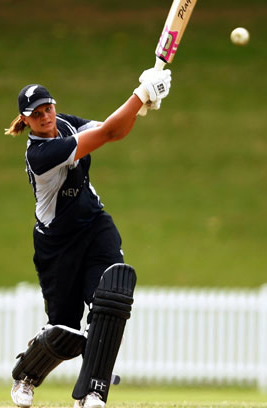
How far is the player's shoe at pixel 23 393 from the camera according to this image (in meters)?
5.56

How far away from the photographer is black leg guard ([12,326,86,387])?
17.4 ft

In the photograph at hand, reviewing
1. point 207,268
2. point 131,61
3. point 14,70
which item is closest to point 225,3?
point 131,61

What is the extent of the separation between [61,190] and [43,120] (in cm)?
38

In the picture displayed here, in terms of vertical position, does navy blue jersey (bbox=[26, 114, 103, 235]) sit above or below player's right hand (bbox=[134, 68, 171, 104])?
below

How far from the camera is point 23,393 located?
5.59m

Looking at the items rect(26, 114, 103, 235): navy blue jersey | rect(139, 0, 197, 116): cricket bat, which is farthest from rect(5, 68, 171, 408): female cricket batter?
rect(139, 0, 197, 116): cricket bat

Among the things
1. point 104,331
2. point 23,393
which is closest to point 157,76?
point 104,331

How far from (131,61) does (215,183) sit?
176 inches

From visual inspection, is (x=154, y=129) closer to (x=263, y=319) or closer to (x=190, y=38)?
(x=190, y=38)

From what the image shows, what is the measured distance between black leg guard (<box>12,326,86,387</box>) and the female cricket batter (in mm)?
13

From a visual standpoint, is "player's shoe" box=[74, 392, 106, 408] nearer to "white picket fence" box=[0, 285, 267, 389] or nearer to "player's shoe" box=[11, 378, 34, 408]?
"player's shoe" box=[11, 378, 34, 408]

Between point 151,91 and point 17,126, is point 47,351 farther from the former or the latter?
point 151,91

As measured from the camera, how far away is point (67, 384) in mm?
10008

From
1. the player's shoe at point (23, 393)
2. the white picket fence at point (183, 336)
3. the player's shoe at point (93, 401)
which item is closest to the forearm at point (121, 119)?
the player's shoe at point (93, 401)
